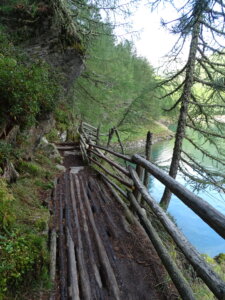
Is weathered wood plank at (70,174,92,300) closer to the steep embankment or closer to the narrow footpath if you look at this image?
the narrow footpath

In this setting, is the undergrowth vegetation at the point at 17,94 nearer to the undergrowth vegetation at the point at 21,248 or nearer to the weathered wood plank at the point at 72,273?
the undergrowth vegetation at the point at 21,248

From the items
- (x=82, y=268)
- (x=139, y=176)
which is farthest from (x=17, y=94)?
(x=82, y=268)

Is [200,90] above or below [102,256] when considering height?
above

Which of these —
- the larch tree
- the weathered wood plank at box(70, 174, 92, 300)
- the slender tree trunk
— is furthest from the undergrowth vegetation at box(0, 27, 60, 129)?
the slender tree trunk

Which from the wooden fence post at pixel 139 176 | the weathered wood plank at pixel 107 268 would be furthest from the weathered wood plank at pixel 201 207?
the weathered wood plank at pixel 107 268

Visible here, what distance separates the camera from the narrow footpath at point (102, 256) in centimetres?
215

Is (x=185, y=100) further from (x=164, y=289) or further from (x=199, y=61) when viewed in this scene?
(x=164, y=289)

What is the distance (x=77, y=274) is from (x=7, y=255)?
86 centimetres

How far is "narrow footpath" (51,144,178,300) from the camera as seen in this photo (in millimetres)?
2154

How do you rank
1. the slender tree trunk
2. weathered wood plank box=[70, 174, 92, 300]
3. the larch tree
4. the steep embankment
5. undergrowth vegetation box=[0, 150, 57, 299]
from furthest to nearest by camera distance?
the slender tree trunk < the larch tree < weathered wood plank box=[70, 174, 92, 300] < the steep embankment < undergrowth vegetation box=[0, 150, 57, 299]

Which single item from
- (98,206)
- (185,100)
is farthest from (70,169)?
(185,100)

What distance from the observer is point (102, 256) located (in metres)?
2.62

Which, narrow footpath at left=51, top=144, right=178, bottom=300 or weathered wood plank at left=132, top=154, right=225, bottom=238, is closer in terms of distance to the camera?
weathered wood plank at left=132, top=154, right=225, bottom=238

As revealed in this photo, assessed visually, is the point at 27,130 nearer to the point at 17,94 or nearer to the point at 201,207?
the point at 17,94
